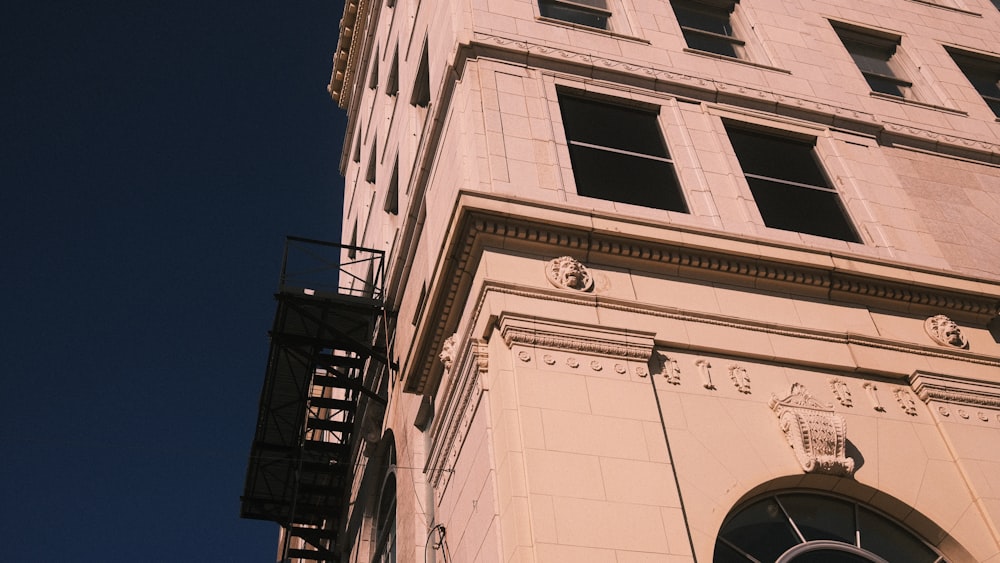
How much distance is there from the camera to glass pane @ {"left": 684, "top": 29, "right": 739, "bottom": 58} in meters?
20.0

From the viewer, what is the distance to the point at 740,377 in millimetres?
13094

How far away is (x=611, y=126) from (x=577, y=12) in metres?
3.79

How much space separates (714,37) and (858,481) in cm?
1109

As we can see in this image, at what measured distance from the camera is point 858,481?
40.4ft

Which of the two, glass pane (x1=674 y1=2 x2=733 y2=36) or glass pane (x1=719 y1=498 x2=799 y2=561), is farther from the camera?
glass pane (x1=674 y1=2 x2=733 y2=36)

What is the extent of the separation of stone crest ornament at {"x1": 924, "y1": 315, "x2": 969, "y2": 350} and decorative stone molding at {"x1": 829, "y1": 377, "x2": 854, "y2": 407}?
88.8 inches

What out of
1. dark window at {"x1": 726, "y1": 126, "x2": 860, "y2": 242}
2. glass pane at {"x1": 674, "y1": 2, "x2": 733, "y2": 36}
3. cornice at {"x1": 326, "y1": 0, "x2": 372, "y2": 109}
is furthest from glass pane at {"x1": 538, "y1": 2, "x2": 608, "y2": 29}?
cornice at {"x1": 326, "y1": 0, "x2": 372, "y2": 109}

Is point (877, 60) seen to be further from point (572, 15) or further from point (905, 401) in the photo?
point (905, 401)

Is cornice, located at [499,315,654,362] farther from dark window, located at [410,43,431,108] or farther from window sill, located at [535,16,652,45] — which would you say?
dark window, located at [410,43,431,108]

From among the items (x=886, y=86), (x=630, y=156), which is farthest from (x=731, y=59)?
(x=886, y=86)

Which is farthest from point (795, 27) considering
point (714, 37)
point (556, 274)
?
point (556, 274)

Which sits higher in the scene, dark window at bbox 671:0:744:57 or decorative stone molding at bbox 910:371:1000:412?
dark window at bbox 671:0:744:57

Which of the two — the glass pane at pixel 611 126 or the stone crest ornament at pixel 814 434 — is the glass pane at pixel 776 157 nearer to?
the glass pane at pixel 611 126

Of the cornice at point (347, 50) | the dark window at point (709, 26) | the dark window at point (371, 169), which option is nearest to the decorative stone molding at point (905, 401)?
the dark window at point (709, 26)
